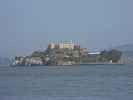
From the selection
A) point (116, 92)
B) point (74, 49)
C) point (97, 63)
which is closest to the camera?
point (116, 92)

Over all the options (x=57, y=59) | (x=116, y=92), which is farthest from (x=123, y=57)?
(x=116, y=92)

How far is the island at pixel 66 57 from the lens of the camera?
6004 inches

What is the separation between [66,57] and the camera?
154500 mm

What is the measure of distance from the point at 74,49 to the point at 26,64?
1366cm

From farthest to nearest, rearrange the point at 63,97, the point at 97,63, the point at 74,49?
the point at 74,49 < the point at 97,63 < the point at 63,97

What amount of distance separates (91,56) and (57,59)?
12.2 m

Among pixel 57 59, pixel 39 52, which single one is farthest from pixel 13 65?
pixel 57 59

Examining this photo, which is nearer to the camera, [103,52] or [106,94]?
[106,94]

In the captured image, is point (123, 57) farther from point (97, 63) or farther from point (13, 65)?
point (13, 65)

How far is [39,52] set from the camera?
538 ft

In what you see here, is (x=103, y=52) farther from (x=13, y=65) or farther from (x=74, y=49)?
(x=13, y=65)

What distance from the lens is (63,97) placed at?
4312cm

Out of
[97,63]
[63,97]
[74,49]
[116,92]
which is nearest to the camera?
[63,97]

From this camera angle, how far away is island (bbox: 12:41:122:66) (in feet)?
500
